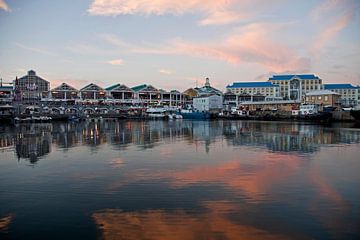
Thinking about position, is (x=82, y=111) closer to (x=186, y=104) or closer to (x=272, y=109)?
(x=186, y=104)

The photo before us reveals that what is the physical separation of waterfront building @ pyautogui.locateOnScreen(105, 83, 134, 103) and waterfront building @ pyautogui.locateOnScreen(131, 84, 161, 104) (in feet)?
5.79

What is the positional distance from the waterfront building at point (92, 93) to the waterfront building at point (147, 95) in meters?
8.27

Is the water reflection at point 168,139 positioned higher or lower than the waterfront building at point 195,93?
lower

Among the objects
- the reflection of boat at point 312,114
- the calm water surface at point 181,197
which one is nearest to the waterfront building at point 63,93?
the reflection of boat at point 312,114

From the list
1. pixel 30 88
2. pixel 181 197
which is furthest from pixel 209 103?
pixel 181 197

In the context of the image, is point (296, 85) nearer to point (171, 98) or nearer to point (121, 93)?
point (171, 98)

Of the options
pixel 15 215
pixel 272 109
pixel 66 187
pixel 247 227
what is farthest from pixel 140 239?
pixel 272 109

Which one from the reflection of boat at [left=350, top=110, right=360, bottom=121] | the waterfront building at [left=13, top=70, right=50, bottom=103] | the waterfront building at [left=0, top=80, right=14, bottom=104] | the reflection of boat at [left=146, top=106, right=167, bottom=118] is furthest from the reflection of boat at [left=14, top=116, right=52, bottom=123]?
the reflection of boat at [left=350, top=110, right=360, bottom=121]

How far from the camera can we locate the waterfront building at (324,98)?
58.6 meters

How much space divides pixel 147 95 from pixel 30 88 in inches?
1078

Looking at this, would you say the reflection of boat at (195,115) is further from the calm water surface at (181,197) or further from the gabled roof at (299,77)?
the calm water surface at (181,197)

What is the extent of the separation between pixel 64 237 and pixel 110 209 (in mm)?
1388

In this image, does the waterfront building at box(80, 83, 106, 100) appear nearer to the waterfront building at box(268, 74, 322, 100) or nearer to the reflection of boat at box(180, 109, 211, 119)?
the reflection of boat at box(180, 109, 211, 119)

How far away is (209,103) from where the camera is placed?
72.6m
